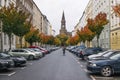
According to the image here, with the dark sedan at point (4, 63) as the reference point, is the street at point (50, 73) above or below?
below

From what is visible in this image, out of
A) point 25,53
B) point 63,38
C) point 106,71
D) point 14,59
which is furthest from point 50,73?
point 63,38

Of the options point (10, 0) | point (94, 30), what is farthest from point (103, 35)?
point (10, 0)

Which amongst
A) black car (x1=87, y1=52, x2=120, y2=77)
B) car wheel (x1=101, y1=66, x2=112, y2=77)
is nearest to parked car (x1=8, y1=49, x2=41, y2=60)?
black car (x1=87, y1=52, x2=120, y2=77)

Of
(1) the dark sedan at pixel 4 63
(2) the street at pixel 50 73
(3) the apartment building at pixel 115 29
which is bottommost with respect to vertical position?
(2) the street at pixel 50 73

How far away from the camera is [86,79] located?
16281 millimetres

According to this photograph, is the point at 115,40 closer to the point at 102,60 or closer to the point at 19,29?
the point at 19,29

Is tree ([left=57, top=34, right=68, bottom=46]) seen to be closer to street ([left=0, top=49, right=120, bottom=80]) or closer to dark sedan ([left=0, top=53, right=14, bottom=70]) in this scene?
street ([left=0, top=49, right=120, bottom=80])

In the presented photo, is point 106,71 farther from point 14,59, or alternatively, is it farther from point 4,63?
point 14,59

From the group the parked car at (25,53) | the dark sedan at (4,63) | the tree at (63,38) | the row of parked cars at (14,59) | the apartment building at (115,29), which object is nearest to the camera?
the dark sedan at (4,63)

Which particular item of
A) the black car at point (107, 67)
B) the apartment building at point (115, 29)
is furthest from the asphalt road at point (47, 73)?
the apartment building at point (115, 29)

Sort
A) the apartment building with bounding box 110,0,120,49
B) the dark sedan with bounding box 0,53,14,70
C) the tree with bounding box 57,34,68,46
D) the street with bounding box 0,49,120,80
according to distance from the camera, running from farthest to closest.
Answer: the tree with bounding box 57,34,68,46, the apartment building with bounding box 110,0,120,49, the dark sedan with bounding box 0,53,14,70, the street with bounding box 0,49,120,80

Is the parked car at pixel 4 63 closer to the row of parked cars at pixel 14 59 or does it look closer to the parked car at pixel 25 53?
the row of parked cars at pixel 14 59

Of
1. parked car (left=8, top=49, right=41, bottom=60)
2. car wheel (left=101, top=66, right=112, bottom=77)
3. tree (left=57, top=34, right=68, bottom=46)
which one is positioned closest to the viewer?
car wheel (left=101, top=66, right=112, bottom=77)

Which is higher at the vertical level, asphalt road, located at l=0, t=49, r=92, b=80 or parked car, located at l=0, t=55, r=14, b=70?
parked car, located at l=0, t=55, r=14, b=70
